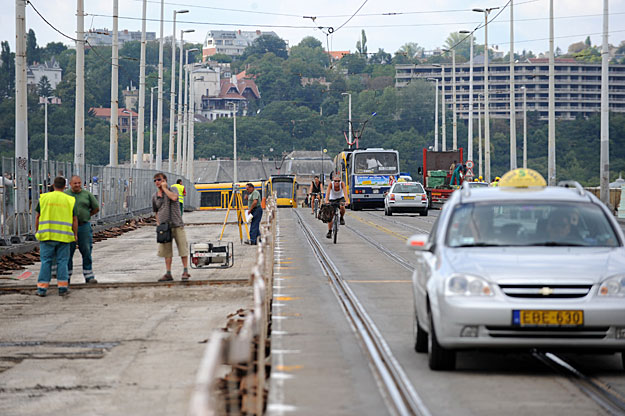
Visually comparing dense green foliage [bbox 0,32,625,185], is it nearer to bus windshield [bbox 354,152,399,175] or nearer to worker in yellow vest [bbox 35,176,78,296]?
bus windshield [bbox 354,152,399,175]

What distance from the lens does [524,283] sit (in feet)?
28.2

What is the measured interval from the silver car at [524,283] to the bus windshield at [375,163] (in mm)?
48261

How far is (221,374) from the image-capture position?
31.4 feet

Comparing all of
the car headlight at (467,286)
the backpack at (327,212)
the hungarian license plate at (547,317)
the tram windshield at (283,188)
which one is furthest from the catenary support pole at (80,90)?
the tram windshield at (283,188)

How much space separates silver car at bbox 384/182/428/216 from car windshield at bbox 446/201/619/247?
127ft

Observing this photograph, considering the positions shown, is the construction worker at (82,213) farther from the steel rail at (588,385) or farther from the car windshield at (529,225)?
the steel rail at (588,385)

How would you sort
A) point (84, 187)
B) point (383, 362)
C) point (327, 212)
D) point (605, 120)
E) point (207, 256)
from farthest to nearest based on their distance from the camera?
point (605, 120) → point (84, 187) → point (327, 212) → point (207, 256) → point (383, 362)

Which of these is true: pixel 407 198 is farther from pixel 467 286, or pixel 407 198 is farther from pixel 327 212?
pixel 467 286

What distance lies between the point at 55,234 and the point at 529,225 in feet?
30.8

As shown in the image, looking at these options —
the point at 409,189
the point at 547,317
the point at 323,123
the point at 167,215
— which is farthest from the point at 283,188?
the point at 323,123

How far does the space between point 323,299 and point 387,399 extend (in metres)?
7.24

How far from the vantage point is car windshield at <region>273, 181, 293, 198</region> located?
8544 cm

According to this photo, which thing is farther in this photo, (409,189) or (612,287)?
(409,189)

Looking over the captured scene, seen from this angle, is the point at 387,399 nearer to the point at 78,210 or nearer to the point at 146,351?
the point at 146,351
